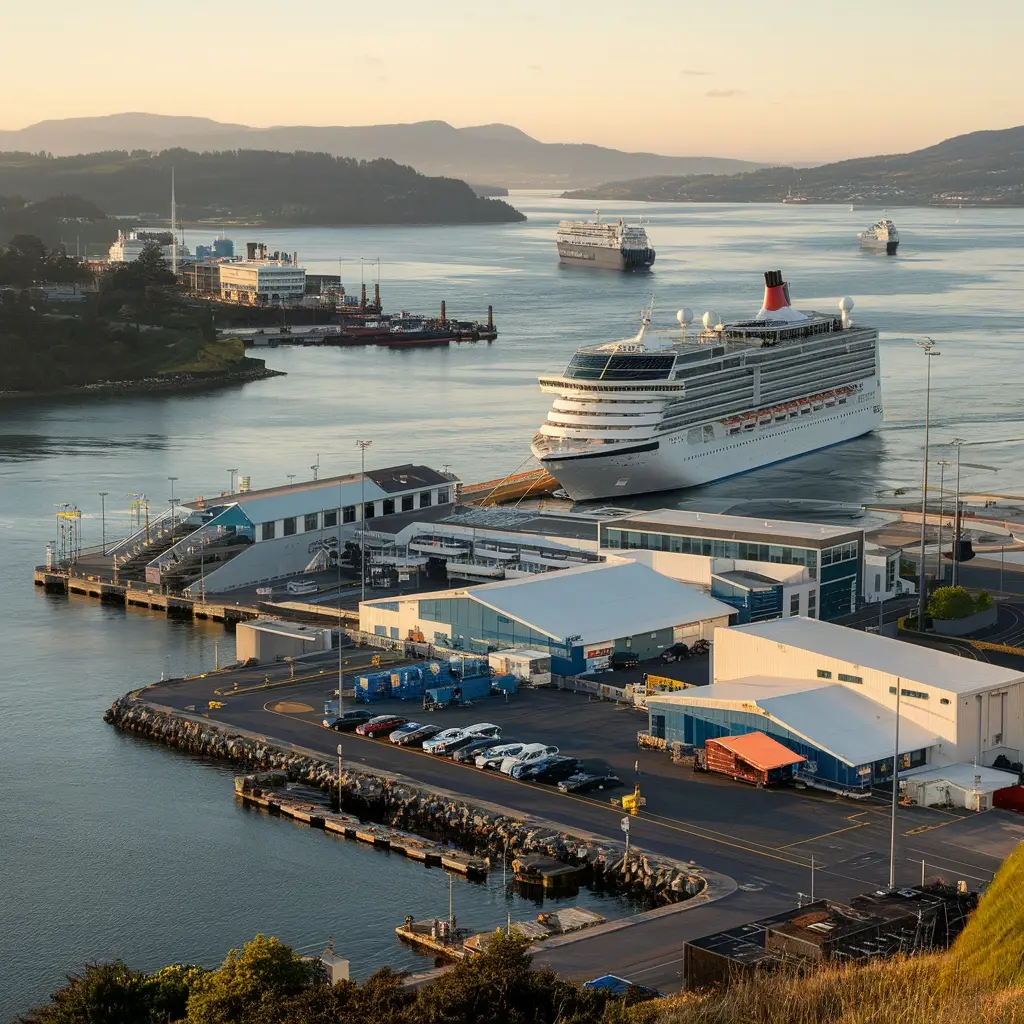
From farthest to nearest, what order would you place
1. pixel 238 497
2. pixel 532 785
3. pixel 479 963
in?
pixel 238 497 < pixel 532 785 < pixel 479 963

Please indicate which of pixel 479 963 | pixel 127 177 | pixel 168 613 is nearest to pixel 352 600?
pixel 168 613

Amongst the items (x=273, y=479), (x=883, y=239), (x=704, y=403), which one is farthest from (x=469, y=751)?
(x=883, y=239)

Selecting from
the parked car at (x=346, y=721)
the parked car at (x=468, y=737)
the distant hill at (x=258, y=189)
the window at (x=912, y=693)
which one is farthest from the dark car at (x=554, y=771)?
the distant hill at (x=258, y=189)

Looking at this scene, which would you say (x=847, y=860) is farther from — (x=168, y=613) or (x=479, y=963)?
(x=168, y=613)

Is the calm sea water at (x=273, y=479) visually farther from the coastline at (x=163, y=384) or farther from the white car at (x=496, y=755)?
the white car at (x=496, y=755)

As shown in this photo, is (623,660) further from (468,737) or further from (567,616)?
(468,737)

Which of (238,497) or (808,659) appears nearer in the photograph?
(808,659)

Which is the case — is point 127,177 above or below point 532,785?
above

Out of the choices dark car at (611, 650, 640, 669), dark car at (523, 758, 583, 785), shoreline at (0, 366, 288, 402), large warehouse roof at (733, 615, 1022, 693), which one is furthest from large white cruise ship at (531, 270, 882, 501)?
shoreline at (0, 366, 288, 402)
